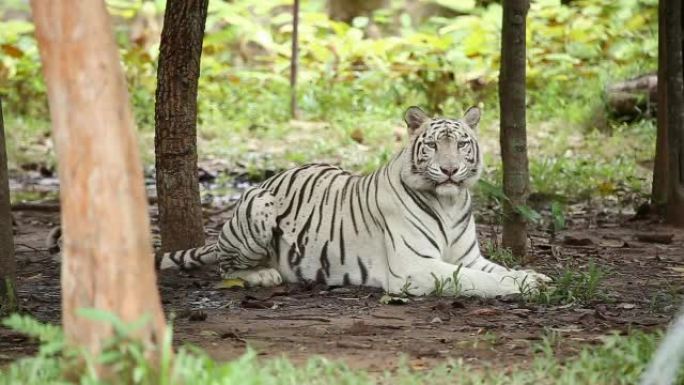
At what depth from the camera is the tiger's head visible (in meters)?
6.92

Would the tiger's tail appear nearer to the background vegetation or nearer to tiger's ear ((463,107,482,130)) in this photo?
tiger's ear ((463,107,482,130))

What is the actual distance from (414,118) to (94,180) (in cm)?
360

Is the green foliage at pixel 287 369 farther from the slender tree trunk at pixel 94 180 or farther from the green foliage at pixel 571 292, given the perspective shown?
the green foliage at pixel 571 292

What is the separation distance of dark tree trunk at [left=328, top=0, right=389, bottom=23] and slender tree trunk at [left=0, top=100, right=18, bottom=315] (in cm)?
1290

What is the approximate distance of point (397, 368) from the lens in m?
4.73

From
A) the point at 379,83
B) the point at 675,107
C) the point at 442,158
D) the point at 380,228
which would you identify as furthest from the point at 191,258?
the point at 379,83

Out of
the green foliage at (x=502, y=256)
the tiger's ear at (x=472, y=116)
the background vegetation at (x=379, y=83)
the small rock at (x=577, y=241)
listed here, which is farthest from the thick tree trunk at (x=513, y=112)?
the background vegetation at (x=379, y=83)

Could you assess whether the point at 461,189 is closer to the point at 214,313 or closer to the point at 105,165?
the point at 214,313

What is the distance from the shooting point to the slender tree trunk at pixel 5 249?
5.92 meters

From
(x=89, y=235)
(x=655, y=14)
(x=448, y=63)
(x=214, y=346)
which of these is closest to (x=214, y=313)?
(x=214, y=346)

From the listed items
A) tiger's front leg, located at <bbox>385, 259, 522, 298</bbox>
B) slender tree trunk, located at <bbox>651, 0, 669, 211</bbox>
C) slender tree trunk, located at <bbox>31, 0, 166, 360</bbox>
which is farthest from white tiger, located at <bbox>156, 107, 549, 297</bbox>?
slender tree trunk, located at <bbox>31, 0, 166, 360</bbox>

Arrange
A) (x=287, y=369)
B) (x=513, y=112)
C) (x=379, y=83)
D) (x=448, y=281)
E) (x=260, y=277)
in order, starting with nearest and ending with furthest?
(x=287, y=369), (x=448, y=281), (x=260, y=277), (x=513, y=112), (x=379, y=83)

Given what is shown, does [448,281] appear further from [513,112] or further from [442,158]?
[513,112]

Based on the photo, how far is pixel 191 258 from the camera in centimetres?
764
